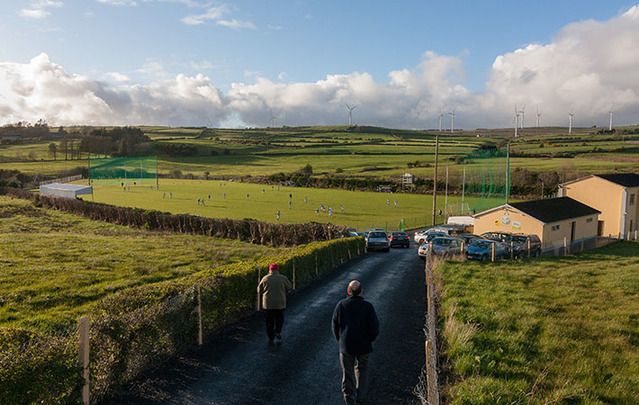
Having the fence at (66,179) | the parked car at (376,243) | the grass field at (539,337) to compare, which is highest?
the grass field at (539,337)

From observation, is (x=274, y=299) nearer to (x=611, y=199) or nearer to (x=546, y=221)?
(x=546, y=221)

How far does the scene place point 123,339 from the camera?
9.41 meters

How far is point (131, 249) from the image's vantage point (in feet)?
118

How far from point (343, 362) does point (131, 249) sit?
3020cm

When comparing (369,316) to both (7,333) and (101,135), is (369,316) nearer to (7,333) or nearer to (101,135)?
(7,333)

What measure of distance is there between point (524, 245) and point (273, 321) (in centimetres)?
2720

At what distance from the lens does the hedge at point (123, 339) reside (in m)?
7.22

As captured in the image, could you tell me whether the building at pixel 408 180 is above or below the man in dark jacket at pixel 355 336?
below

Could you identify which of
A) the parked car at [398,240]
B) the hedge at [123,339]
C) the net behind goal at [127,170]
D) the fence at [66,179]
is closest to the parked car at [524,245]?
the parked car at [398,240]

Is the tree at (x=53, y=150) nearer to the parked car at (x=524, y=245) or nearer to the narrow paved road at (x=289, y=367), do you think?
the parked car at (x=524, y=245)

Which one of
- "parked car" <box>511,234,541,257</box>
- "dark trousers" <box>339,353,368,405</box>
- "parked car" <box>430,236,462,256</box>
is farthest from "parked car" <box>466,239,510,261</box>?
"dark trousers" <box>339,353,368,405</box>

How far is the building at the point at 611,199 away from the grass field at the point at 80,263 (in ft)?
115

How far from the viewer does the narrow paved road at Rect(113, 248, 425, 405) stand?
9266 mm

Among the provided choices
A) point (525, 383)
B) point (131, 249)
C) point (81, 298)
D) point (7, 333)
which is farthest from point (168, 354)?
point (131, 249)
